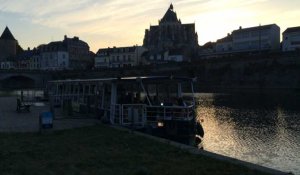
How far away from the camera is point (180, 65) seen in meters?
98.2

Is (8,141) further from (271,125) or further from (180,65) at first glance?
(180,65)

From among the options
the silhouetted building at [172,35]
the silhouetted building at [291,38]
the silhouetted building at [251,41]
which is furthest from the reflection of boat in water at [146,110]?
the silhouetted building at [172,35]

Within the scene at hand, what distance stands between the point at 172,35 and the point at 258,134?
12108 centimetres

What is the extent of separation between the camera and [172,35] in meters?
147

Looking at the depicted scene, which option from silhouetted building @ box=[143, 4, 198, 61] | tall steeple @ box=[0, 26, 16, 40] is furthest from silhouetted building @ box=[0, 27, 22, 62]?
silhouetted building @ box=[143, 4, 198, 61]

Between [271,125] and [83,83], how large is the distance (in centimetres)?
1445

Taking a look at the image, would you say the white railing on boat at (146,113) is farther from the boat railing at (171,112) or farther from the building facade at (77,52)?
the building facade at (77,52)

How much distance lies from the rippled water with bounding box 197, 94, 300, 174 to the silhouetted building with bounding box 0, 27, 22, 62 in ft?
445

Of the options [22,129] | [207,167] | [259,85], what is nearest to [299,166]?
[207,167]

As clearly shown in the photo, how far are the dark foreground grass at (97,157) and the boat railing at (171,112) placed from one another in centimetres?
406

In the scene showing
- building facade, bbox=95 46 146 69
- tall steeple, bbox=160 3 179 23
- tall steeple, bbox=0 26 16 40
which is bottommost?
building facade, bbox=95 46 146 69

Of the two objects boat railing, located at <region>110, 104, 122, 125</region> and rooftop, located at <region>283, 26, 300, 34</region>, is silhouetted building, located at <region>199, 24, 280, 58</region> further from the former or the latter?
boat railing, located at <region>110, 104, 122, 125</region>

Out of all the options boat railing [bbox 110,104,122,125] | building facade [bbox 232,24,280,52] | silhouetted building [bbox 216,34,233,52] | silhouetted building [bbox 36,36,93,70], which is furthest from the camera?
silhouetted building [bbox 36,36,93,70]

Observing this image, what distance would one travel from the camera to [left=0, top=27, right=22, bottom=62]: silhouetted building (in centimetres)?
16362
